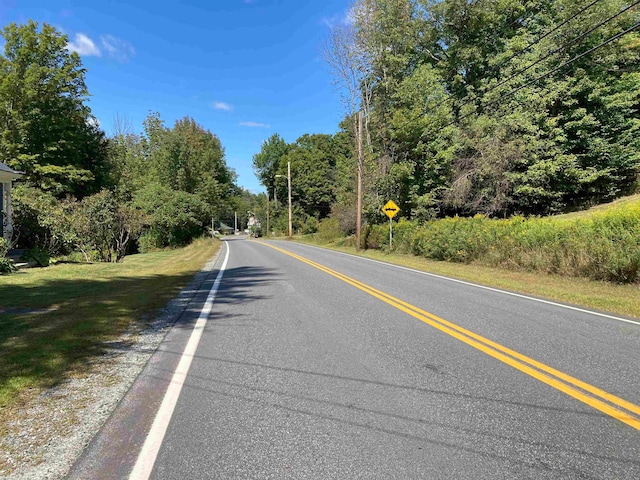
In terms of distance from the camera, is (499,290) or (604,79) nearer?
(499,290)

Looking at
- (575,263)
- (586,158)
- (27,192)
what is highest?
(586,158)

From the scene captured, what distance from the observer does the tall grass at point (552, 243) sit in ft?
34.5

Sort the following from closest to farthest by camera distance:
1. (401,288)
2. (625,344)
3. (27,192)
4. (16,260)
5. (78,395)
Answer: (78,395) < (625,344) < (401,288) < (16,260) < (27,192)

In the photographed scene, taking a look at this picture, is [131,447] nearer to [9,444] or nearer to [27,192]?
[9,444]

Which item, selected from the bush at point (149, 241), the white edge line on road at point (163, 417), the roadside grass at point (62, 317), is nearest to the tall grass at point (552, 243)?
the white edge line on road at point (163, 417)

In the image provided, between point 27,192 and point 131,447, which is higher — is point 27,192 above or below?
above

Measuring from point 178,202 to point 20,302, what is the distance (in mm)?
25690

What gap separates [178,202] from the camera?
32688 millimetres

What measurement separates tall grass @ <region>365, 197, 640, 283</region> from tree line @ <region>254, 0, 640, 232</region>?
728cm

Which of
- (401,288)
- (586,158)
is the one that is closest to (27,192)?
(401,288)

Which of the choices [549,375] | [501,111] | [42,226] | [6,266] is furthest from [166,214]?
[549,375]

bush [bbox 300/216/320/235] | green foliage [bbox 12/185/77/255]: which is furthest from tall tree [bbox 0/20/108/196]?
bush [bbox 300/216/320/235]

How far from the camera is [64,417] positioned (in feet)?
11.0

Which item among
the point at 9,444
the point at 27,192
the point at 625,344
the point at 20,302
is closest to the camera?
the point at 9,444
